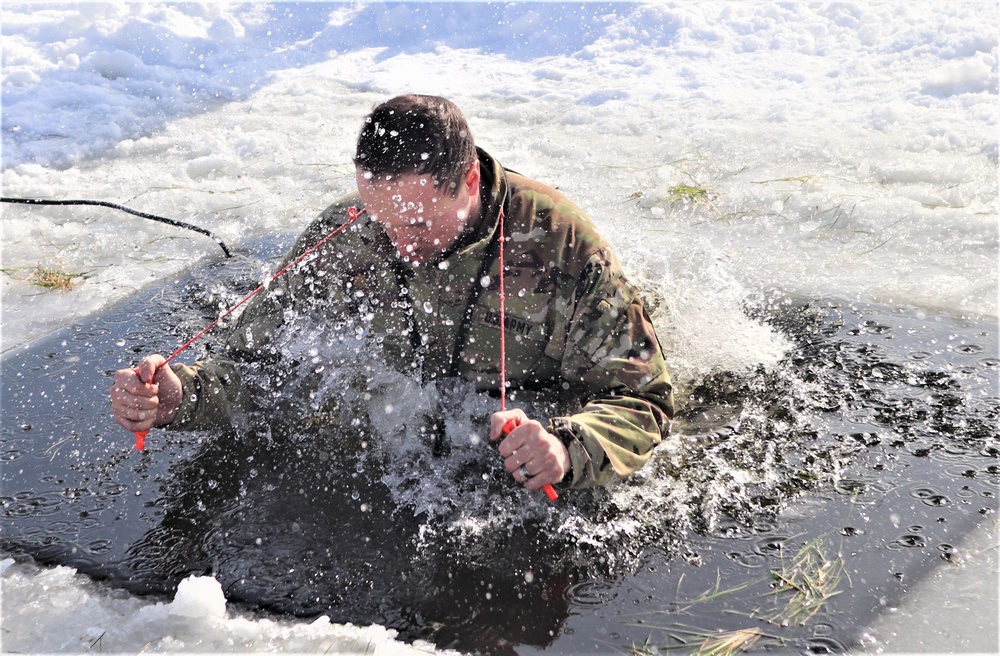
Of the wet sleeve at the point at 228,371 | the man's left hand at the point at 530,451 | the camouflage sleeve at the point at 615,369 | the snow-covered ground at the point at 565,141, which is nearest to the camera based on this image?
the man's left hand at the point at 530,451

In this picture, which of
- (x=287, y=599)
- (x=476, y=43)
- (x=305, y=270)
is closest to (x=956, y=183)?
(x=305, y=270)

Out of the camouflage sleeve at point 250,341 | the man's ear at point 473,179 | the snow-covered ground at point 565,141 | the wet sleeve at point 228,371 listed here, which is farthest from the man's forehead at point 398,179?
the snow-covered ground at point 565,141

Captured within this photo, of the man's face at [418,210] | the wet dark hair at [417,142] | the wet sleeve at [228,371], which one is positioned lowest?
the wet sleeve at [228,371]

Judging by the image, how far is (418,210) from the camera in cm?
242

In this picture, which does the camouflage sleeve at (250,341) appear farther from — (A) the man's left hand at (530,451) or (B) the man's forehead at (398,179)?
(A) the man's left hand at (530,451)

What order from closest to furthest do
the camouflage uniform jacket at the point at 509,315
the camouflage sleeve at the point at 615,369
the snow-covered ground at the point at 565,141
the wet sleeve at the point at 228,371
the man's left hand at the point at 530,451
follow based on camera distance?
the man's left hand at the point at 530,451 → the camouflage sleeve at the point at 615,369 → the camouflage uniform jacket at the point at 509,315 → the wet sleeve at the point at 228,371 → the snow-covered ground at the point at 565,141

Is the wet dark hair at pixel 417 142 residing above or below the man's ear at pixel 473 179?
above

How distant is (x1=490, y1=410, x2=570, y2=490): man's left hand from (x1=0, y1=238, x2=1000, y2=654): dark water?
36 cm

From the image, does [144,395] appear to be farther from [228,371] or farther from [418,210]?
[418,210]

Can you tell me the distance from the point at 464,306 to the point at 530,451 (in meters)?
0.74

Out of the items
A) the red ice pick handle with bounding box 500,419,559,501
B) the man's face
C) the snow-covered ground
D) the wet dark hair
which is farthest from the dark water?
the wet dark hair

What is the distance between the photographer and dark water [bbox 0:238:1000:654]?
2.16 metres

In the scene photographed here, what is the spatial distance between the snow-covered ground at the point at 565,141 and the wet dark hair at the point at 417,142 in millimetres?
1395

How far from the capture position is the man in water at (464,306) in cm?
235
